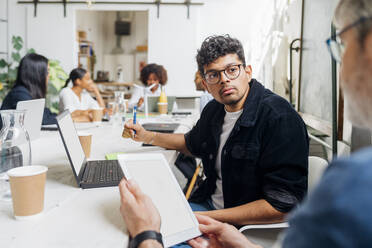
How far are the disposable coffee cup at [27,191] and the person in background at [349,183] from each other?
0.65 metres

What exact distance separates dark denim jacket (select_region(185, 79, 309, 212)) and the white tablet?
1.39 feet

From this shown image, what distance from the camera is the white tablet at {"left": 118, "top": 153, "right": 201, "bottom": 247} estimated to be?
874 millimetres

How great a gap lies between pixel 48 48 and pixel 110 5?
140cm

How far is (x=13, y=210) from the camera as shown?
0.84m

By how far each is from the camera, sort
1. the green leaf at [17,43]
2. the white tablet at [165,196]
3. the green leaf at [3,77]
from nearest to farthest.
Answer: the white tablet at [165,196]
the green leaf at [3,77]
the green leaf at [17,43]

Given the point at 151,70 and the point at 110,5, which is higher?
the point at 110,5

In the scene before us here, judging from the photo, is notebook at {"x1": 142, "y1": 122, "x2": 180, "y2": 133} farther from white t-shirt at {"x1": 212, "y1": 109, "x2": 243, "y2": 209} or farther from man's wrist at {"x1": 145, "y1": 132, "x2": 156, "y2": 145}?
white t-shirt at {"x1": 212, "y1": 109, "x2": 243, "y2": 209}

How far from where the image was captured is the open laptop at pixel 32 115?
1.73 metres

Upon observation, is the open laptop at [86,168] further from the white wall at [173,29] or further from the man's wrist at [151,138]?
the white wall at [173,29]

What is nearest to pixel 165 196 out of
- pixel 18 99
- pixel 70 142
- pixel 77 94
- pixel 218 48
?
pixel 70 142

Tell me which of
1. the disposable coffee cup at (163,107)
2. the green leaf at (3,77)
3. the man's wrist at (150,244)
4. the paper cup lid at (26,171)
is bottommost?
the man's wrist at (150,244)

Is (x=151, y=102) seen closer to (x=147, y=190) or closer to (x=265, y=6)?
(x=147, y=190)

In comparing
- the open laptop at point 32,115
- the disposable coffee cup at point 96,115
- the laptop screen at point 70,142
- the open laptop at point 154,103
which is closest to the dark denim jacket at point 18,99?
the disposable coffee cup at point 96,115

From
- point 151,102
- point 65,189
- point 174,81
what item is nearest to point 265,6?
point 174,81
